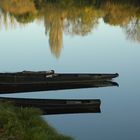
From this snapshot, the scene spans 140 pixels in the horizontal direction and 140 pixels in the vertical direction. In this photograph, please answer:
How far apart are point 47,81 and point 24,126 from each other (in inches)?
467

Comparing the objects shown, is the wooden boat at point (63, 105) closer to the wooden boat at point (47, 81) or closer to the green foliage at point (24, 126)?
the green foliage at point (24, 126)

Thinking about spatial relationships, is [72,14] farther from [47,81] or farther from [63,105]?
[63,105]

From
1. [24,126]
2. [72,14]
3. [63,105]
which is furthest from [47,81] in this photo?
[72,14]

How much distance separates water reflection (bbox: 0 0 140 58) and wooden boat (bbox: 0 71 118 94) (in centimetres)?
2153

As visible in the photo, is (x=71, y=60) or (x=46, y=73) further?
(x=71, y=60)

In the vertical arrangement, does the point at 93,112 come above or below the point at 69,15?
below

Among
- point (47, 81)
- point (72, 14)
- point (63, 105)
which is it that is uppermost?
point (72, 14)

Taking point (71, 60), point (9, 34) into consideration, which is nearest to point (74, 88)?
point (71, 60)

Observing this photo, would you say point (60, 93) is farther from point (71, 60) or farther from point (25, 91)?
point (71, 60)

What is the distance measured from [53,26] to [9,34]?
15.8ft

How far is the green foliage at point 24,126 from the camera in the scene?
14.6m

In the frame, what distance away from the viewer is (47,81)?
1091 inches

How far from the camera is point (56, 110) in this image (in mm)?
21719

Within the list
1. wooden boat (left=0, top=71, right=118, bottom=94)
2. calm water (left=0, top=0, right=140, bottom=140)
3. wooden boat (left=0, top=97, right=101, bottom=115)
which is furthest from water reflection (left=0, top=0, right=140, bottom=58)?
wooden boat (left=0, top=97, right=101, bottom=115)
